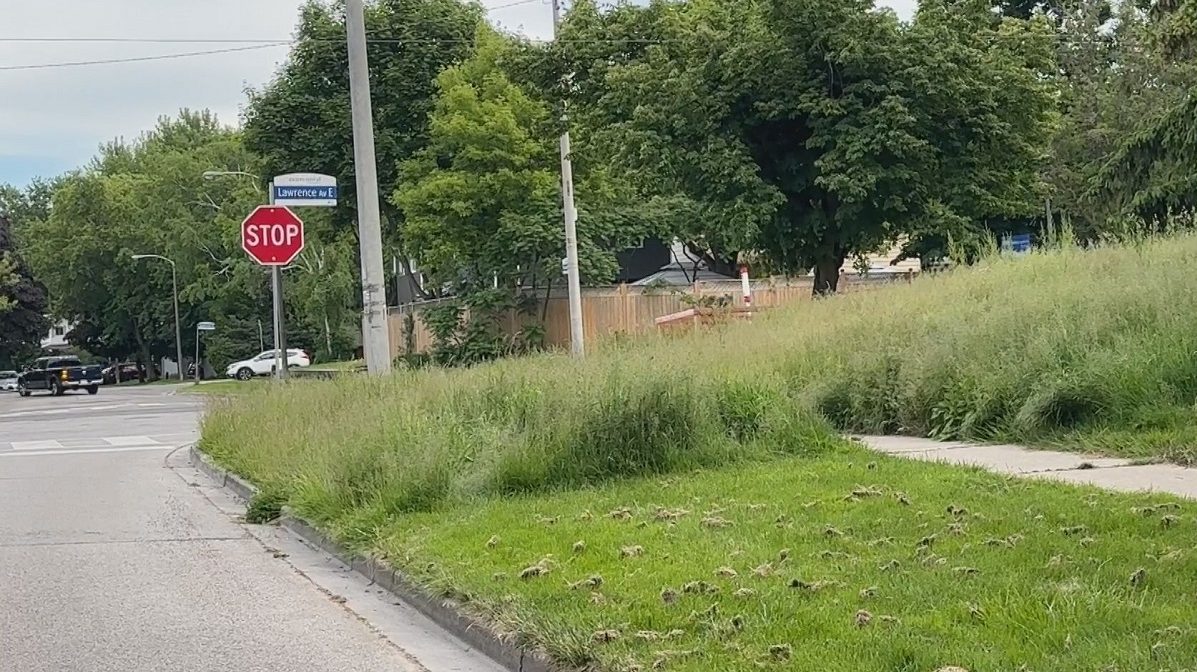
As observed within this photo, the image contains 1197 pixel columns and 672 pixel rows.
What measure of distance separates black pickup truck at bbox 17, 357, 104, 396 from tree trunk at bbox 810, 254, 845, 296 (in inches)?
1474

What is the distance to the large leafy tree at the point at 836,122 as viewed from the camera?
20844 mm

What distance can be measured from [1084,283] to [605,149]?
12.3 meters

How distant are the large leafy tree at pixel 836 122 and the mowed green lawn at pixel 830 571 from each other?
39.7ft

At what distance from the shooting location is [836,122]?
2111 cm

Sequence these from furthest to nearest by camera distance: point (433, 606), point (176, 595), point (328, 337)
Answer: point (328, 337)
point (176, 595)
point (433, 606)

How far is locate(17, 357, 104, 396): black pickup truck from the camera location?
51.5 m

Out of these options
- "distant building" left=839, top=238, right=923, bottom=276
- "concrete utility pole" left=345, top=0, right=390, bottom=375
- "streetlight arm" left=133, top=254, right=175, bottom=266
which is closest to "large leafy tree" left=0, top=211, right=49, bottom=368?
"streetlight arm" left=133, top=254, right=175, bottom=266

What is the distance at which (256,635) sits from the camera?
7105mm

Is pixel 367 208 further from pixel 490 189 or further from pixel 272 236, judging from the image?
pixel 490 189

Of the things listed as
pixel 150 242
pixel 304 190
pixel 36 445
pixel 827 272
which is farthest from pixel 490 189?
pixel 150 242

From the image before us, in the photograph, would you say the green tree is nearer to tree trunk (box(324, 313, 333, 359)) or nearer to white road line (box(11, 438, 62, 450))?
white road line (box(11, 438, 62, 450))

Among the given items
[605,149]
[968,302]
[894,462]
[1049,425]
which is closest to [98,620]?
[894,462]

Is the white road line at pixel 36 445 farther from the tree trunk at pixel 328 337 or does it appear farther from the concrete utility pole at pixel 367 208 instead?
the tree trunk at pixel 328 337

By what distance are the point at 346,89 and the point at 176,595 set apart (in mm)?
35124
